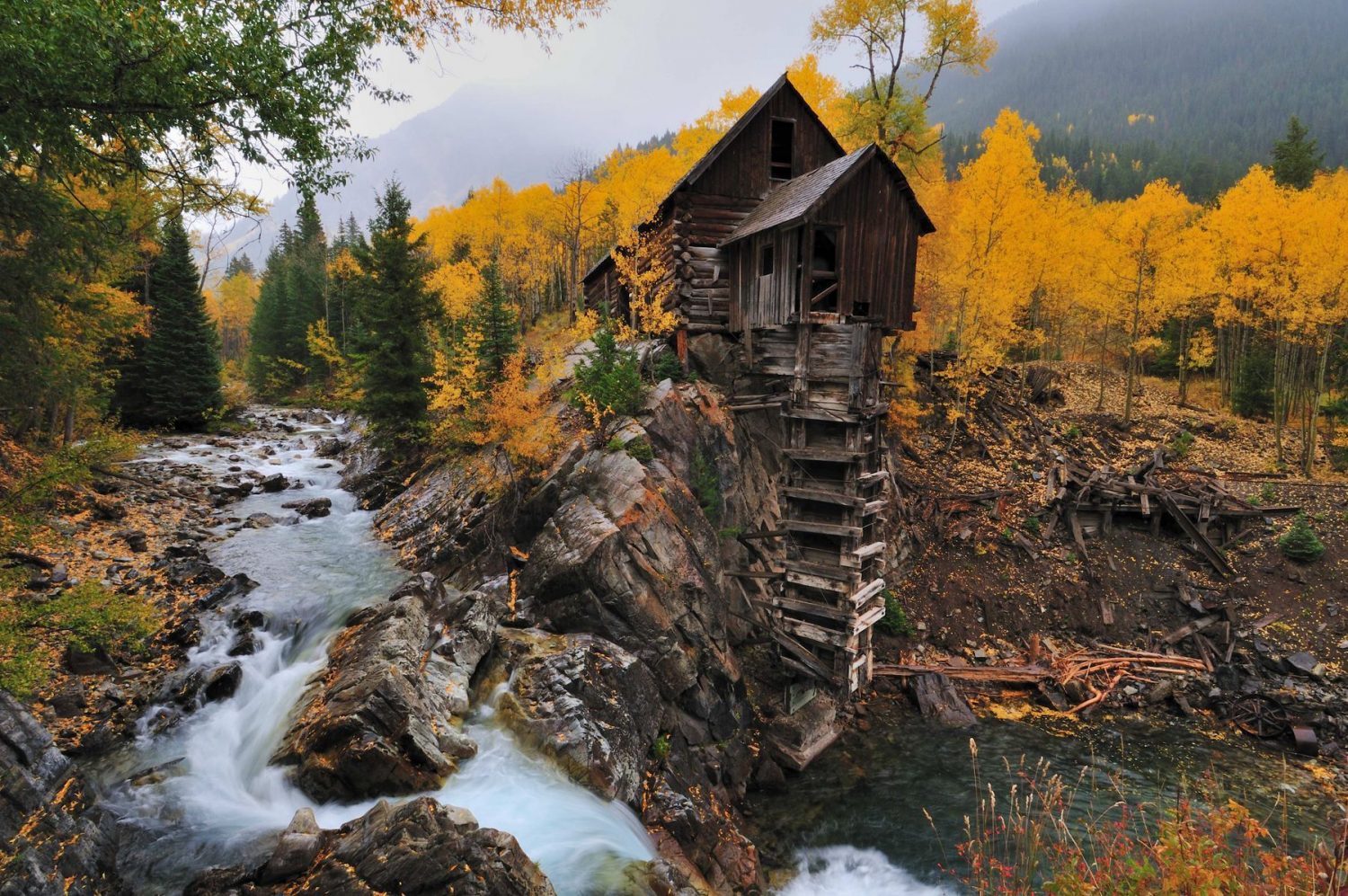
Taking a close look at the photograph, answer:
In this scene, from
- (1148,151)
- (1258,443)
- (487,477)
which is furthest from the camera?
(1148,151)

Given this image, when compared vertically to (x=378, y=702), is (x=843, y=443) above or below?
above

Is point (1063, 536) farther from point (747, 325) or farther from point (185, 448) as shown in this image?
point (185, 448)

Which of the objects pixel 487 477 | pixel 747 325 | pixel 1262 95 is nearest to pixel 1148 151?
pixel 1262 95

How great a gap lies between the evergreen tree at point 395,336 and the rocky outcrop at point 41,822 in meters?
15.2

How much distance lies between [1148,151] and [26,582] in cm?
14431

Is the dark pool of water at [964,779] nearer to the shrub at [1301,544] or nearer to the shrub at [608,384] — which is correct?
the shrub at [1301,544]

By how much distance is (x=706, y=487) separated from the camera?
15.3m

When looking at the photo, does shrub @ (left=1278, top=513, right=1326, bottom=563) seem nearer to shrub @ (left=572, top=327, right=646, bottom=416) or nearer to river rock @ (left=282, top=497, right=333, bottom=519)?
shrub @ (left=572, top=327, right=646, bottom=416)

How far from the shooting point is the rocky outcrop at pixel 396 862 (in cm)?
622

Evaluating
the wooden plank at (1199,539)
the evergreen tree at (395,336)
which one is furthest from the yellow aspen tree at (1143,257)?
the evergreen tree at (395,336)

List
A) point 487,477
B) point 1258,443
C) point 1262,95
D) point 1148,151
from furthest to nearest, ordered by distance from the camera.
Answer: point 1262,95
point 1148,151
point 1258,443
point 487,477

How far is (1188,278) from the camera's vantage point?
86.9 feet

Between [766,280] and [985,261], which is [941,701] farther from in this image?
[985,261]

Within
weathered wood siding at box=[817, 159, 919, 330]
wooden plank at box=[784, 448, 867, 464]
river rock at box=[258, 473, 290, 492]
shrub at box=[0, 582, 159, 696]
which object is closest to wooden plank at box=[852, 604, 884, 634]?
wooden plank at box=[784, 448, 867, 464]
